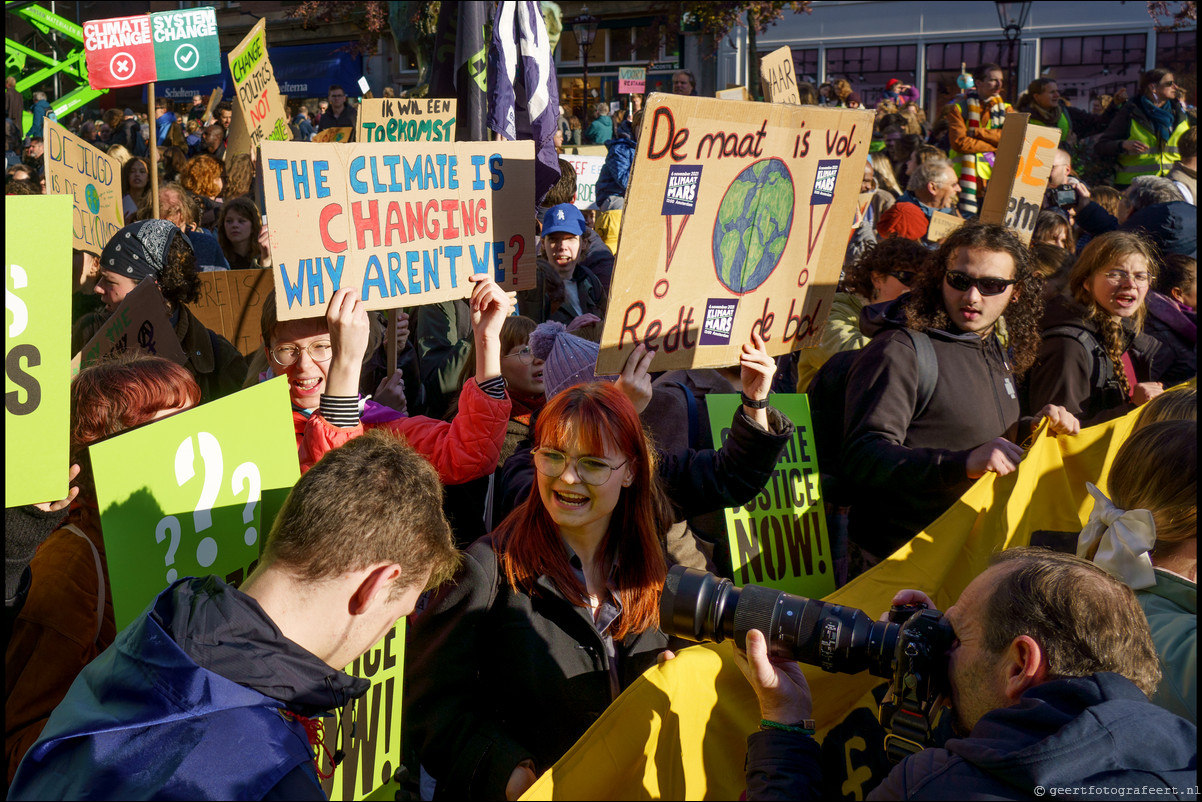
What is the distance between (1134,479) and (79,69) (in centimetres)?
2538

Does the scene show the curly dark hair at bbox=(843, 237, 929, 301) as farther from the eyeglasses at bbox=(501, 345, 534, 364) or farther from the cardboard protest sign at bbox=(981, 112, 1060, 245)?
the eyeglasses at bbox=(501, 345, 534, 364)

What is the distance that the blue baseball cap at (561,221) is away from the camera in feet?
19.3

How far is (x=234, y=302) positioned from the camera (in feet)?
17.1

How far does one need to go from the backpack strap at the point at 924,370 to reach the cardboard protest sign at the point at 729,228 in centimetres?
42

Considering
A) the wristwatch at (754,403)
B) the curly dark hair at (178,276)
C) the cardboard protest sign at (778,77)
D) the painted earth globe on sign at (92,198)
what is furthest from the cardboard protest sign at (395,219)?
the cardboard protest sign at (778,77)

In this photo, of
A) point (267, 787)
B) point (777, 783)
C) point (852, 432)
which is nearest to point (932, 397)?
point (852, 432)

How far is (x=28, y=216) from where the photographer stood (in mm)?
2094

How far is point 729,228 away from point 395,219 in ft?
3.40

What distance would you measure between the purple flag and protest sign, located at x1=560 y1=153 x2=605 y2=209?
4.06 metres

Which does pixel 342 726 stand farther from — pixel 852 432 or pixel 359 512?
pixel 852 432

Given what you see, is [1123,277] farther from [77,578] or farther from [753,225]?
[77,578]

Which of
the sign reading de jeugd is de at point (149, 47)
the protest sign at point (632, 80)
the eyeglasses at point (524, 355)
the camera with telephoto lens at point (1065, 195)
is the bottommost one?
the eyeglasses at point (524, 355)

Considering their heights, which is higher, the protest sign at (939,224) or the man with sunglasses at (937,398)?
the protest sign at (939,224)

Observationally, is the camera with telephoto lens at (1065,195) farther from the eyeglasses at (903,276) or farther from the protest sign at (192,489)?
the protest sign at (192,489)
